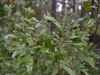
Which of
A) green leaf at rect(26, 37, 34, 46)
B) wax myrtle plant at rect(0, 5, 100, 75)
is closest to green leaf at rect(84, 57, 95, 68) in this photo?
wax myrtle plant at rect(0, 5, 100, 75)

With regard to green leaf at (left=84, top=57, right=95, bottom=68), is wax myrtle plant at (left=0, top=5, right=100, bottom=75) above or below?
above

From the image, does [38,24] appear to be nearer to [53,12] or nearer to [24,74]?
[24,74]

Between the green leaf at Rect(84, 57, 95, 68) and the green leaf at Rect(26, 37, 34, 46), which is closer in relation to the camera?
the green leaf at Rect(26, 37, 34, 46)

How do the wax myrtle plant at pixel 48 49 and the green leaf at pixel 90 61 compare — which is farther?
the green leaf at pixel 90 61

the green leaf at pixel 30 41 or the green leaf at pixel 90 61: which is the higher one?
the green leaf at pixel 30 41

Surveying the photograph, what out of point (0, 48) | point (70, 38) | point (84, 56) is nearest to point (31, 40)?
point (70, 38)

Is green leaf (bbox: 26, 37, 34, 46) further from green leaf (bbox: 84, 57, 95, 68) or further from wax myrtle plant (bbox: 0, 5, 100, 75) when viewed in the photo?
green leaf (bbox: 84, 57, 95, 68)

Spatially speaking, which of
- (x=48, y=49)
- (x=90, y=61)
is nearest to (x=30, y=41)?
(x=48, y=49)

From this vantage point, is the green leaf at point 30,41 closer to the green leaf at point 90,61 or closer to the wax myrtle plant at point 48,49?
the wax myrtle plant at point 48,49

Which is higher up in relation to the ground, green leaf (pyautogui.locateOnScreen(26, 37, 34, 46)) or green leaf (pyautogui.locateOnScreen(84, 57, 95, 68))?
green leaf (pyautogui.locateOnScreen(26, 37, 34, 46))

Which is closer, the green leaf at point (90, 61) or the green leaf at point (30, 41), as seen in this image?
the green leaf at point (30, 41)

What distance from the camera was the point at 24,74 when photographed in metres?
2.20

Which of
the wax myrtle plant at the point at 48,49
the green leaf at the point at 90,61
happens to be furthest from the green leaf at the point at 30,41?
the green leaf at the point at 90,61

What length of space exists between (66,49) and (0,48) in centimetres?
138
